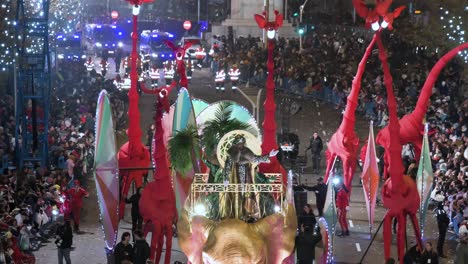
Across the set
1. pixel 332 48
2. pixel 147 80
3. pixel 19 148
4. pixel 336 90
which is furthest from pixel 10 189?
pixel 332 48

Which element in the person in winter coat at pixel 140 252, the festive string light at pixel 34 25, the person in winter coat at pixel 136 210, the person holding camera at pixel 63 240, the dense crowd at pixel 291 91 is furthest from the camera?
the festive string light at pixel 34 25

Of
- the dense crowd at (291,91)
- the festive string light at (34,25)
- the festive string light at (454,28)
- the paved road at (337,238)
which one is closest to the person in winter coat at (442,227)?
the dense crowd at (291,91)

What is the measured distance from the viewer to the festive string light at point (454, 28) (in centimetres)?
4403

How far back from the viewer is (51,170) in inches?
1308

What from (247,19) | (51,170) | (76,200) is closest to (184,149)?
(76,200)

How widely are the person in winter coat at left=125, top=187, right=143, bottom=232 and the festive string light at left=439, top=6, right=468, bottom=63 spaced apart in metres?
17.7

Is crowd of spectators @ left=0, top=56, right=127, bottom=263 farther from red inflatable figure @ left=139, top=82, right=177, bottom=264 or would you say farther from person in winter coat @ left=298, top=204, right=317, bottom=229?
person in winter coat @ left=298, top=204, right=317, bottom=229

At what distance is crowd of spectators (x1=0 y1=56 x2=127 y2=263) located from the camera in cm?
2650

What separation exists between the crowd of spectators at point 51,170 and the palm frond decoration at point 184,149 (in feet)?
10.3

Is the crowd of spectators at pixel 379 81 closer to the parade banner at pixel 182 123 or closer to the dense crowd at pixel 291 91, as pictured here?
the dense crowd at pixel 291 91

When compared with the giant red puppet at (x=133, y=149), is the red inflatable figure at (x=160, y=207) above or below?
below

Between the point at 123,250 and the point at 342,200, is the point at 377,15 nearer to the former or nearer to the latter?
the point at 342,200

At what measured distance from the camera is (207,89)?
50.0 metres

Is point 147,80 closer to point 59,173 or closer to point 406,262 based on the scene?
point 59,173
